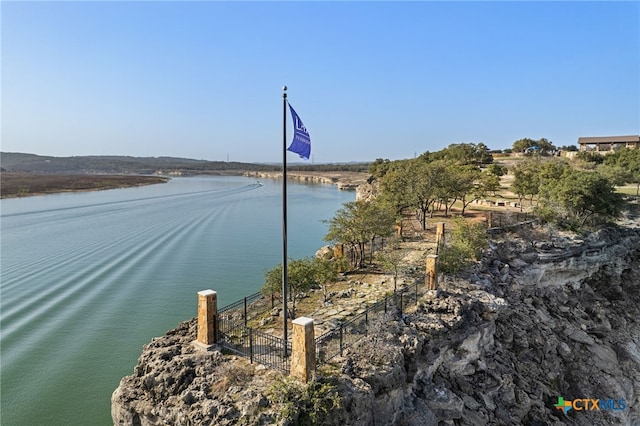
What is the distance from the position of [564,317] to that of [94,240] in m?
34.4

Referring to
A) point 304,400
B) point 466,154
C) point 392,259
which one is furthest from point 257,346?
point 466,154

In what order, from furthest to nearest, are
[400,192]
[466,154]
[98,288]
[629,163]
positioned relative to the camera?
[466,154] < [629,163] < [400,192] < [98,288]

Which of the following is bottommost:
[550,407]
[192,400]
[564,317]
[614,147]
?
[550,407]

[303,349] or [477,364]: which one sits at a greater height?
[303,349]

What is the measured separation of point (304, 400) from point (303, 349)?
97 cm

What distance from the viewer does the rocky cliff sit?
8438mm

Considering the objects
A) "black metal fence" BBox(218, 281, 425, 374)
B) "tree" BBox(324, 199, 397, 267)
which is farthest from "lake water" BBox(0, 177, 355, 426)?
"tree" BBox(324, 199, 397, 267)

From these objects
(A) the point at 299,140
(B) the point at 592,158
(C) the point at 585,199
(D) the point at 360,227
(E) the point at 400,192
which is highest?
(B) the point at 592,158

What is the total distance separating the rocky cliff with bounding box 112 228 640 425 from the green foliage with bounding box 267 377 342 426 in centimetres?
9

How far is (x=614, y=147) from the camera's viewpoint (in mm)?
74938

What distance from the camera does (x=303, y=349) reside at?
813 centimetres

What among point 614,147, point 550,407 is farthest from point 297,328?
point 614,147

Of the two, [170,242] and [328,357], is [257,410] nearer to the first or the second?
[328,357]

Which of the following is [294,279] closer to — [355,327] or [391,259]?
[355,327]
